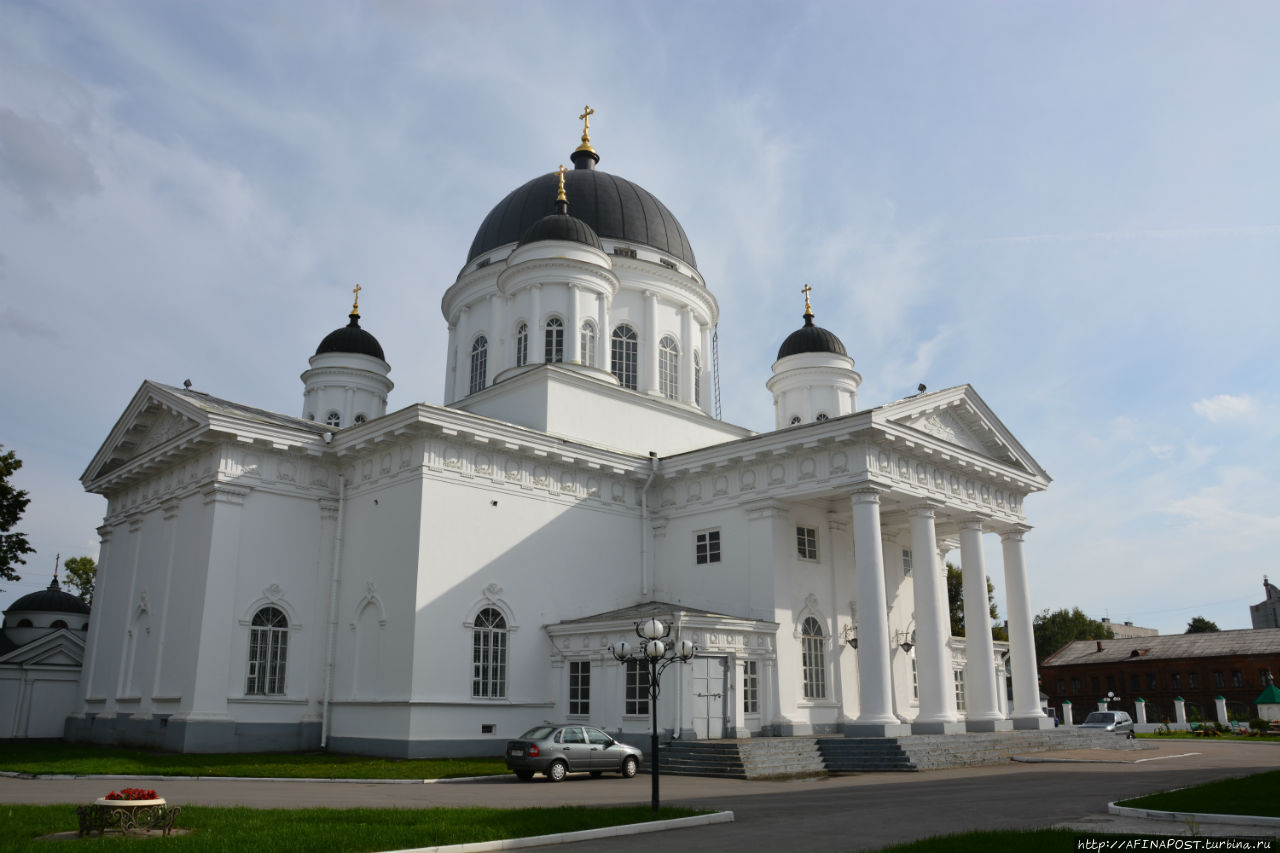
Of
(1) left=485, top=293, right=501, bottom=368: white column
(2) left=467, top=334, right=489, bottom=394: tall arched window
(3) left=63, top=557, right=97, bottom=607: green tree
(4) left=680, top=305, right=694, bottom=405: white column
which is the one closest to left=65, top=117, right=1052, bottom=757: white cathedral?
(1) left=485, top=293, right=501, bottom=368: white column

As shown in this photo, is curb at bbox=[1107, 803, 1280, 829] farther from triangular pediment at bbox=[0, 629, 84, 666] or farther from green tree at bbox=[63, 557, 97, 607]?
green tree at bbox=[63, 557, 97, 607]

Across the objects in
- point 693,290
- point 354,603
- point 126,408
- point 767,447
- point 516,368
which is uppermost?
point 693,290

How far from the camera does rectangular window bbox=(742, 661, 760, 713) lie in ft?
75.2

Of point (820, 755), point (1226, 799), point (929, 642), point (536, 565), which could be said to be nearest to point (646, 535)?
point (536, 565)

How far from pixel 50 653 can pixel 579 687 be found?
18239 mm

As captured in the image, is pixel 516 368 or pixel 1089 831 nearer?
pixel 1089 831

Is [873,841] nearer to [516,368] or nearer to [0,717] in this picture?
[516,368]

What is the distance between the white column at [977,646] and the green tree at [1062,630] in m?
59.4

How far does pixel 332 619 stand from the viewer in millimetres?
23172

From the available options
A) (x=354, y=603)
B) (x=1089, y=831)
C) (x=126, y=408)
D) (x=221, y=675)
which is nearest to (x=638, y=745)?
(x=354, y=603)

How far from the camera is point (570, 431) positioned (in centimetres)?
2656

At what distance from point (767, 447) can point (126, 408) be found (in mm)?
17338

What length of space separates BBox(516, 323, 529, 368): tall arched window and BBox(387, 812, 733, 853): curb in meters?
19.7

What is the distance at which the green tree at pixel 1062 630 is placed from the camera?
80500 millimetres
